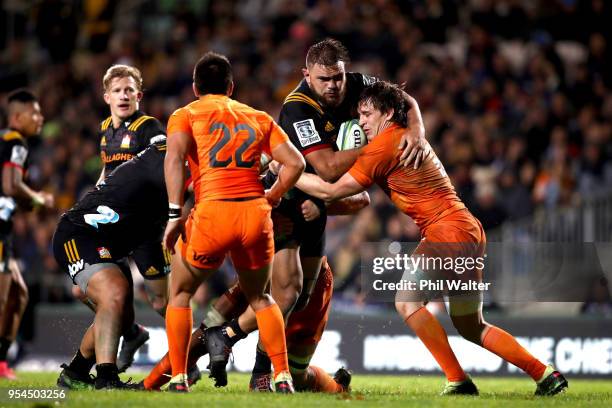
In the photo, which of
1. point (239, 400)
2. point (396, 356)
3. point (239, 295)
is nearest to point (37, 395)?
point (239, 400)

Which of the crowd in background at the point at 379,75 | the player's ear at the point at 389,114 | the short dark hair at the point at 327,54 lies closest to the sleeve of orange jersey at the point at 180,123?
the short dark hair at the point at 327,54

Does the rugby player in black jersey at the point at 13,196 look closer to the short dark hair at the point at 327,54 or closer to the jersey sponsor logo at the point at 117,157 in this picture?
the jersey sponsor logo at the point at 117,157

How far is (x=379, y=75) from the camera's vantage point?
1839 cm

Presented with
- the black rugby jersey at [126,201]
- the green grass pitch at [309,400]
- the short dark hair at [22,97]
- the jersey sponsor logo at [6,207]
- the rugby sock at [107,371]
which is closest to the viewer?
the green grass pitch at [309,400]

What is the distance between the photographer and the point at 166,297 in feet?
31.0

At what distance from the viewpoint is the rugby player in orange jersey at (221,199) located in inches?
294

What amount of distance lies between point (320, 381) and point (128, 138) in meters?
2.79

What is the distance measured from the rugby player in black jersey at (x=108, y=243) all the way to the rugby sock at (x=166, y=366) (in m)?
0.29

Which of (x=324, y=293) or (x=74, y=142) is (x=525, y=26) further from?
(x=324, y=293)

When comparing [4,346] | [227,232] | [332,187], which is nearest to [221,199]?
[227,232]

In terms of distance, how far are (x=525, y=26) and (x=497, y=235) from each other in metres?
5.56

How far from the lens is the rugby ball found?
29.3 ft

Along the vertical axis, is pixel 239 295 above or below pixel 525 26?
below

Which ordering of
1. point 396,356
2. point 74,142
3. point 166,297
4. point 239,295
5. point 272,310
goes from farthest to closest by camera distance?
1. point 74,142
2. point 396,356
3. point 166,297
4. point 239,295
5. point 272,310
